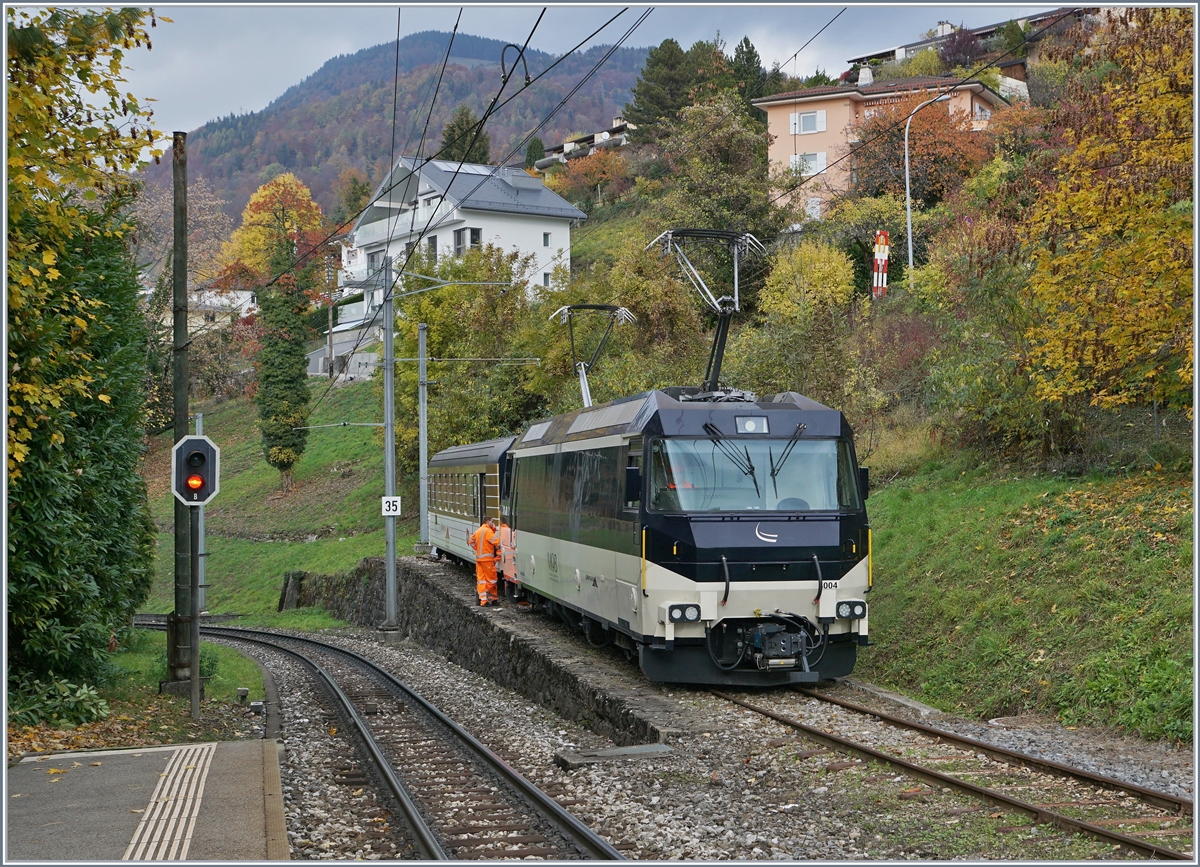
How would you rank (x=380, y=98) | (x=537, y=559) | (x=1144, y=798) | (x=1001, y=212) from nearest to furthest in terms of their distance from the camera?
(x=1144, y=798)
(x=1001, y=212)
(x=537, y=559)
(x=380, y=98)

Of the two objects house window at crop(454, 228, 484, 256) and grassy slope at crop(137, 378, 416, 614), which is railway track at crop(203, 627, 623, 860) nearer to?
grassy slope at crop(137, 378, 416, 614)

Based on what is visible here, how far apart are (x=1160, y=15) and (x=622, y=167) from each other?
69961 mm

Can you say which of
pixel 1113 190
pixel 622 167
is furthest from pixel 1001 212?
pixel 622 167

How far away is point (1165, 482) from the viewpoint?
14.7 metres

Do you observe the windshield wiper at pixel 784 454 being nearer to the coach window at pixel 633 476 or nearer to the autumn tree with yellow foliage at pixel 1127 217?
the coach window at pixel 633 476

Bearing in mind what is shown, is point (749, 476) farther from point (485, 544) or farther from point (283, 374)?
point (283, 374)

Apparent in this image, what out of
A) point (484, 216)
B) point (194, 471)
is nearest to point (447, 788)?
point (194, 471)

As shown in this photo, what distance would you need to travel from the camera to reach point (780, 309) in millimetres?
29203

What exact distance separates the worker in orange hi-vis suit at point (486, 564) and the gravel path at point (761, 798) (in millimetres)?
9954

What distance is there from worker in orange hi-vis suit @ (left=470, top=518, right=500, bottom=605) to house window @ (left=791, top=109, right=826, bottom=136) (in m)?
37.9

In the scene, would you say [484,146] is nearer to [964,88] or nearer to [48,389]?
[964,88]

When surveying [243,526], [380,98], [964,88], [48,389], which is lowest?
[243,526]

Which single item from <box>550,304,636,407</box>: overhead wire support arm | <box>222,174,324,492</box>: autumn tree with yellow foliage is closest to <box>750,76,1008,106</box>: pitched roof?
<box>550,304,636,407</box>: overhead wire support arm

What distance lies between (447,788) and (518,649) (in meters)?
7.06
